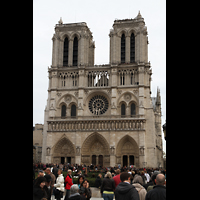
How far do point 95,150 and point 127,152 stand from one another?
4.59 metres

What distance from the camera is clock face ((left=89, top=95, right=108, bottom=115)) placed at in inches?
1674

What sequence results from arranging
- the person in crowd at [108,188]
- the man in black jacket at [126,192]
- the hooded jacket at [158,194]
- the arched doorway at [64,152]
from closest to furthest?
the hooded jacket at [158,194] < the man in black jacket at [126,192] < the person in crowd at [108,188] < the arched doorway at [64,152]

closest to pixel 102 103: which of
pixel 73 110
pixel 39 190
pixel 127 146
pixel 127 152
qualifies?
pixel 73 110

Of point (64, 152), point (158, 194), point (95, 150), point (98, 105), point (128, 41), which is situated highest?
point (128, 41)

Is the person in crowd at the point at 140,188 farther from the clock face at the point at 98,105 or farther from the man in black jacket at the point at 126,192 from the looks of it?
the clock face at the point at 98,105

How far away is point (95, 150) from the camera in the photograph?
41.3 meters

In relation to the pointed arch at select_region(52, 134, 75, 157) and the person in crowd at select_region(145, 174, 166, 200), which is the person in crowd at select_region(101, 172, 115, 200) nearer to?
the person in crowd at select_region(145, 174, 166, 200)

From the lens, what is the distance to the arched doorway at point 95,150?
133ft

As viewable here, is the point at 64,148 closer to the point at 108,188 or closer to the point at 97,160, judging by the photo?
the point at 97,160

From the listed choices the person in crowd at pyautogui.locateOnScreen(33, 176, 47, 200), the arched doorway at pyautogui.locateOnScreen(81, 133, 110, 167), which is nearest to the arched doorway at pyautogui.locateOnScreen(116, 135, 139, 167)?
the arched doorway at pyautogui.locateOnScreen(81, 133, 110, 167)

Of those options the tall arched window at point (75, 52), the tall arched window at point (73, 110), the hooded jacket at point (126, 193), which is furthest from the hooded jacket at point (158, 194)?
the tall arched window at point (75, 52)
